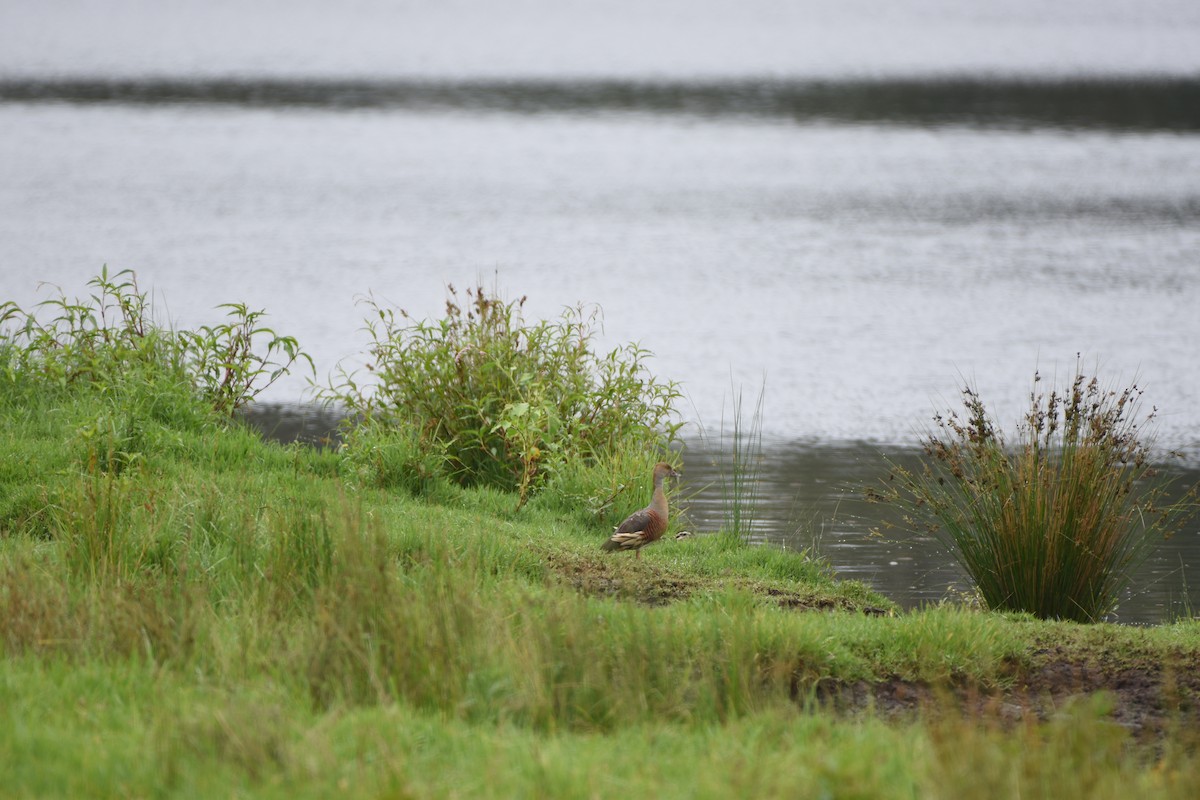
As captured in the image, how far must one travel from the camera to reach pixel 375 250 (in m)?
18.6

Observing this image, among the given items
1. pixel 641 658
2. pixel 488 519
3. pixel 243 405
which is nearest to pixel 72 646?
pixel 641 658

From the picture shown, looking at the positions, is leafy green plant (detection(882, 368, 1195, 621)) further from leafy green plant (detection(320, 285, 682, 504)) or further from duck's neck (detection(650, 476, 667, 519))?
leafy green plant (detection(320, 285, 682, 504))

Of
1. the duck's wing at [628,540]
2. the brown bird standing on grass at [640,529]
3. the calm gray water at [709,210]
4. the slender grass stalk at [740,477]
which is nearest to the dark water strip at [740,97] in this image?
the calm gray water at [709,210]

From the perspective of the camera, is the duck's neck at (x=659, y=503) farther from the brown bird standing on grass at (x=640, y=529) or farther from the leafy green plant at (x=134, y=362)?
the leafy green plant at (x=134, y=362)

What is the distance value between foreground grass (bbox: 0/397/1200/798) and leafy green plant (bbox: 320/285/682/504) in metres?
1.57

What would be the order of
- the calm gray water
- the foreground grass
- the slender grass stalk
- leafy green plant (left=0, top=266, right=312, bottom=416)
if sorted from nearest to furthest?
the foreground grass
the slender grass stalk
leafy green plant (left=0, top=266, right=312, bottom=416)
the calm gray water

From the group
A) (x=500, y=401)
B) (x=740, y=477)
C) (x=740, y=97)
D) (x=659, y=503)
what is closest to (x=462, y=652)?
(x=659, y=503)

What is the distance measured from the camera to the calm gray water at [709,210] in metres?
12.8

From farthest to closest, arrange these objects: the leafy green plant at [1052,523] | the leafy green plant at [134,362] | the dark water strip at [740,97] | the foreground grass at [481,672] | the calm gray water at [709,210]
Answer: the dark water strip at [740,97] < the calm gray water at [709,210] < the leafy green plant at [134,362] < the leafy green plant at [1052,523] < the foreground grass at [481,672]

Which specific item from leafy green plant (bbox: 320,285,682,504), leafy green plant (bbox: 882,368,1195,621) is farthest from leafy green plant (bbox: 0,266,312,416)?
leafy green plant (bbox: 882,368,1195,621)

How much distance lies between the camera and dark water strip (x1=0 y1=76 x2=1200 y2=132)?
115 ft

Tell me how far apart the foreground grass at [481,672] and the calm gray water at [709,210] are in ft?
7.11

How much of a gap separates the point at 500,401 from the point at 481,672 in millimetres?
4223

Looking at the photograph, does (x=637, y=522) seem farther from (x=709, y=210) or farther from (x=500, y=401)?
(x=709, y=210)
